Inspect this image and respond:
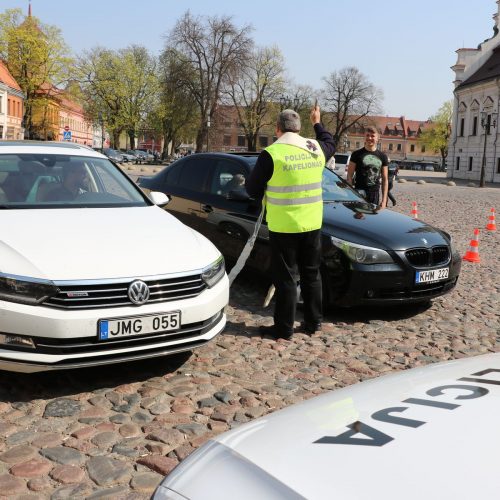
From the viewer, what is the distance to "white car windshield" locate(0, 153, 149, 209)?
206 inches

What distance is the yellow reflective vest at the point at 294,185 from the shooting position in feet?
17.3

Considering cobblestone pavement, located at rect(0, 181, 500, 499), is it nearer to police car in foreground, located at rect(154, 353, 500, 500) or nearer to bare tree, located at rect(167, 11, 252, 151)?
police car in foreground, located at rect(154, 353, 500, 500)

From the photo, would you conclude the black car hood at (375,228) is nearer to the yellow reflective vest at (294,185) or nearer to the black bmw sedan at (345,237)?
the black bmw sedan at (345,237)

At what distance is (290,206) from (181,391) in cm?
183

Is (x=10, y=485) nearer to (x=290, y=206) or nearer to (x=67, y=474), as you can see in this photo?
(x=67, y=474)

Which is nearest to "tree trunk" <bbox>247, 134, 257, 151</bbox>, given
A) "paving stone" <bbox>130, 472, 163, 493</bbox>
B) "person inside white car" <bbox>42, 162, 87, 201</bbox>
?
"person inside white car" <bbox>42, 162, 87, 201</bbox>

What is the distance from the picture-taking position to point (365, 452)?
164 centimetres

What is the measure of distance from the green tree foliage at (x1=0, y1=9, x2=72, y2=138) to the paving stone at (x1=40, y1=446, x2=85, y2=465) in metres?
60.3

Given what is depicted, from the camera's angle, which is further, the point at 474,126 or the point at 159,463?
the point at 474,126

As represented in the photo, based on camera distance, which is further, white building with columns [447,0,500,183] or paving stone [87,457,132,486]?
white building with columns [447,0,500,183]

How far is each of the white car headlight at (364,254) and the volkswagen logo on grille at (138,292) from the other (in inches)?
97.9

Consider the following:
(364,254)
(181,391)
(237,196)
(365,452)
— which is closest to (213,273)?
(181,391)

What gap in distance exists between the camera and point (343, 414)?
6.49 ft

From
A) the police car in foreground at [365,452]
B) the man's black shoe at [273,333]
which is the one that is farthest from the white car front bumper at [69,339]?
the police car in foreground at [365,452]
